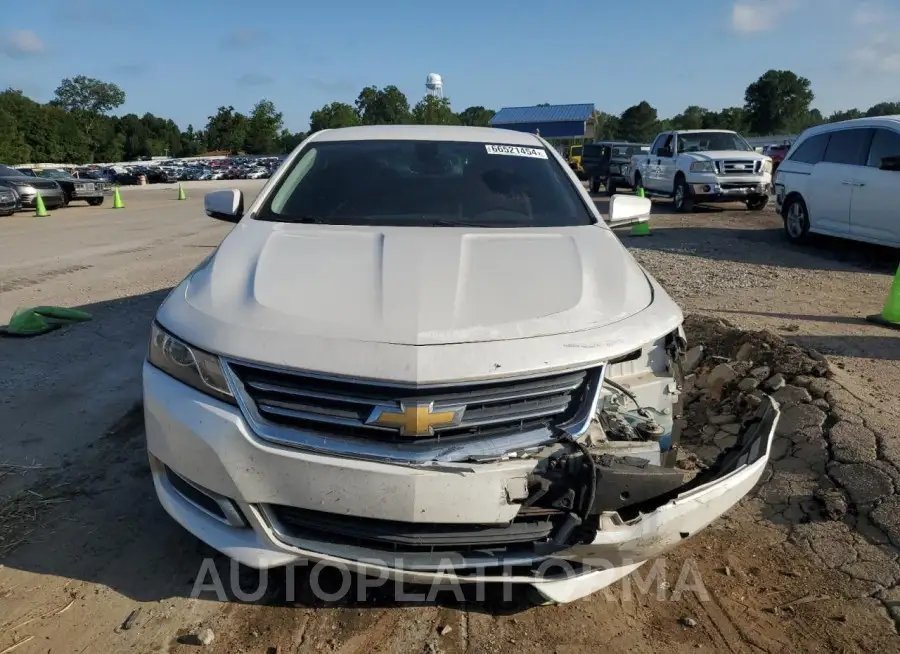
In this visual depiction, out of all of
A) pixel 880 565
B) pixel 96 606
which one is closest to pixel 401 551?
pixel 96 606

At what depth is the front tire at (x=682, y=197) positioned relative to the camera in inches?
620

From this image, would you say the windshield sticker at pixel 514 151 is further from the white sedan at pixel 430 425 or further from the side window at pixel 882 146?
the side window at pixel 882 146

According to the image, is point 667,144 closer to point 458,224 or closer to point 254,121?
point 458,224

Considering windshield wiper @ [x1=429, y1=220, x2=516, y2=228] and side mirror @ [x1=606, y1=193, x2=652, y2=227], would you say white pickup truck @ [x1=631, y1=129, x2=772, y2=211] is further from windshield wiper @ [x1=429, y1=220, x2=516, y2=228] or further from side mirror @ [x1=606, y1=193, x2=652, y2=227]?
windshield wiper @ [x1=429, y1=220, x2=516, y2=228]

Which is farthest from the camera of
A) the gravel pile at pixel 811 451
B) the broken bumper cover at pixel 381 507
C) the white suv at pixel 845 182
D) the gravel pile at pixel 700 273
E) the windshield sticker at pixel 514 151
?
the white suv at pixel 845 182

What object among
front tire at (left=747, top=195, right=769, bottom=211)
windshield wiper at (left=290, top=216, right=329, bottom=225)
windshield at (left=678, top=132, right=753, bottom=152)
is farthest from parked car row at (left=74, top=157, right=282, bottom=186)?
windshield wiper at (left=290, top=216, right=329, bottom=225)

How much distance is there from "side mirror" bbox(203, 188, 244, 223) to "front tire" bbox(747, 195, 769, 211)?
1418 cm

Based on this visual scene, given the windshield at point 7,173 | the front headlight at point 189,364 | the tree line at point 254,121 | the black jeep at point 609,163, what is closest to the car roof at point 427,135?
the front headlight at point 189,364

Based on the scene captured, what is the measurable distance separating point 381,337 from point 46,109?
324 feet

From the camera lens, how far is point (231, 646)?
7.72ft

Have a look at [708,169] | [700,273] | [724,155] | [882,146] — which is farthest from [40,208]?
[882,146]

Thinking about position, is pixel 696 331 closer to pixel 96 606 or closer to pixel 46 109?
pixel 96 606

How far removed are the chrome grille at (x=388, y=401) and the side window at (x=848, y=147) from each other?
901cm

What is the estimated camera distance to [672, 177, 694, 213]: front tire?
15.7 metres
